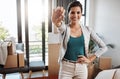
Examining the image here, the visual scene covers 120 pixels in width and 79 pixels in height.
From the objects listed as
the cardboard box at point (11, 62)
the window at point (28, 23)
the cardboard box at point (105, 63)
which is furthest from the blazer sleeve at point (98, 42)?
the window at point (28, 23)

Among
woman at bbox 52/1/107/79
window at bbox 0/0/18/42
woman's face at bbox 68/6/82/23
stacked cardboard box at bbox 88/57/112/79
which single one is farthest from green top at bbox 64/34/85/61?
window at bbox 0/0/18/42

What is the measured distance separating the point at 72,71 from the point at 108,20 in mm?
2639

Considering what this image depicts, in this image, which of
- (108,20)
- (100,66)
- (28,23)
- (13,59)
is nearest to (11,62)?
(13,59)

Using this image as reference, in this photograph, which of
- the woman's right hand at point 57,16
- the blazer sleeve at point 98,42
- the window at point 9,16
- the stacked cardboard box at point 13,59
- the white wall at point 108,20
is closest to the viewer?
the woman's right hand at point 57,16

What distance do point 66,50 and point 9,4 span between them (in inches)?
123

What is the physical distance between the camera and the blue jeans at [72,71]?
55.4 inches

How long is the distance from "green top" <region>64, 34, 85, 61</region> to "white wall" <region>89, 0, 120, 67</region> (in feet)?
7.54

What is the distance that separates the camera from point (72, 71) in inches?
55.4

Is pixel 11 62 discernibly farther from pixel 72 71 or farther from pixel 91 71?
pixel 72 71

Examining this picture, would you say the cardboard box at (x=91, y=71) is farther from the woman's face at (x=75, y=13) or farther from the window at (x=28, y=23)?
the woman's face at (x=75, y=13)

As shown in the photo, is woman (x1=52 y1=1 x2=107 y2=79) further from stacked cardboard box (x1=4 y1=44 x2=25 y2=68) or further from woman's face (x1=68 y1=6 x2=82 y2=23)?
stacked cardboard box (x1=4 y1=44 x2=25 y2=68)

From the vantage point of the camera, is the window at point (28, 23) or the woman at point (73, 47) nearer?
the woman at point (73, 47)

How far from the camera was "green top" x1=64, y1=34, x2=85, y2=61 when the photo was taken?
4.56 feet

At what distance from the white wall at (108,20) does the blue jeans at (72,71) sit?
7.51ft
